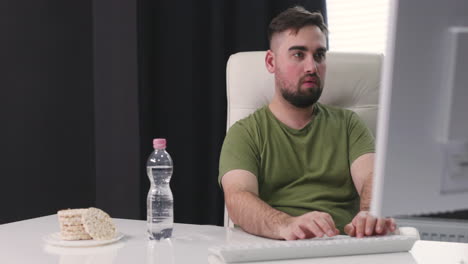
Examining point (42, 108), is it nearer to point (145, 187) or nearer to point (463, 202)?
point (145, 187)

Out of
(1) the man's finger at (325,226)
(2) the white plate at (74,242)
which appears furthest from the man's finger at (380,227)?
(2) the white plate at (74,242)

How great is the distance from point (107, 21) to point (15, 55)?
640mm

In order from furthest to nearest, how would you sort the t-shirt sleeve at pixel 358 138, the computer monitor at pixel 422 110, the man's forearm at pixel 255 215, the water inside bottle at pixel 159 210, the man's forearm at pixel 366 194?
the t-shirt sleeve at pixel 358 138 → the man's forearm at pixel 366 194 → the man's forearm at pixel 255 215 → the water inside bottle at pixel 159 210 → the computer monitor at pixel 422 110

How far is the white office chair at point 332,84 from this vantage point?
1965 millimetres

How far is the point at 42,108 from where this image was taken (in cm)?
268

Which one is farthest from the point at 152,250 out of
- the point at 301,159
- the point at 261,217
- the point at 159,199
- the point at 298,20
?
the point at 298,20

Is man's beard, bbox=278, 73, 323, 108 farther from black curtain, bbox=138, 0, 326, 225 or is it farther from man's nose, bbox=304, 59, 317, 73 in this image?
black curtain, bbox=138, 0, 326, 225

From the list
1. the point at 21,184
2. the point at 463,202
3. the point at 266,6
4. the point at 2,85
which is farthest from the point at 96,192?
the point at 463,202

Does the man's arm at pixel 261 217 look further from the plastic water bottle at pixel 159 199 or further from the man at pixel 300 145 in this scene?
the plastic water bottle at pixel 159 199

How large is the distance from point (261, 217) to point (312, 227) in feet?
0.70

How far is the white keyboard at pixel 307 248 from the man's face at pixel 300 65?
32.5 inches

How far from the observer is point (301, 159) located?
1907 mm

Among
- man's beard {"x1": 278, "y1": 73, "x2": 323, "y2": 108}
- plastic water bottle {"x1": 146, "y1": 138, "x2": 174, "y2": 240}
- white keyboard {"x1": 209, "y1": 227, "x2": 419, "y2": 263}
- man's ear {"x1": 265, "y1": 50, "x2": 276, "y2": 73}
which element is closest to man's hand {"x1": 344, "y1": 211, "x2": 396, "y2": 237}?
white keyboard {"x1": 209, "y1": 227, "x2": 419, "y2": 263}

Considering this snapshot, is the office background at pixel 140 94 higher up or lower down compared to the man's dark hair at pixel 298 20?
lower down
